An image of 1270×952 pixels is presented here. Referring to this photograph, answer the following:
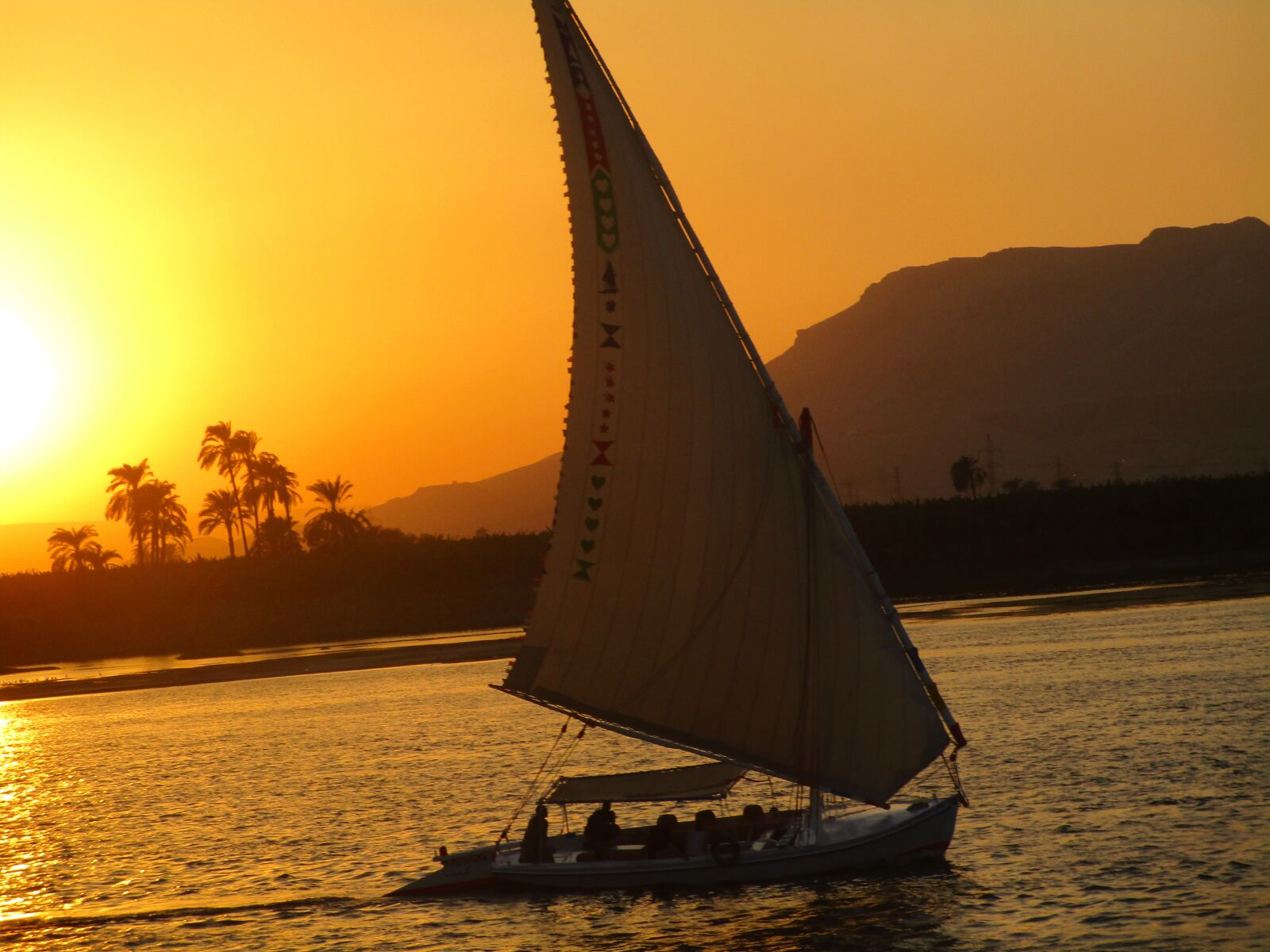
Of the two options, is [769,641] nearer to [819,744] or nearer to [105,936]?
[819,744]

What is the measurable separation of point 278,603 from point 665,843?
9149cm

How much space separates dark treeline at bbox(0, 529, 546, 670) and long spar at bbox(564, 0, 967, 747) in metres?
79.4

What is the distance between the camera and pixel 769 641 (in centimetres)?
2608

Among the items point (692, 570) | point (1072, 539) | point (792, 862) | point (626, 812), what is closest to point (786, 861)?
point (792, 862)

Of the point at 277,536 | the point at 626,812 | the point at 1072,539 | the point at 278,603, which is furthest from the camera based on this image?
the point at 277,536

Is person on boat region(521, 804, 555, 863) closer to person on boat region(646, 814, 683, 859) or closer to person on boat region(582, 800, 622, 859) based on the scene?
person on boat region(582, 800, 622, 859)

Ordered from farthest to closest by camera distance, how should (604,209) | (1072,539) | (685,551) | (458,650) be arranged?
(1072,539)
(458,650)
(685,551)
(604,209)

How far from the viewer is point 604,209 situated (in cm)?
2466

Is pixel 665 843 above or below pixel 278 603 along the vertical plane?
below

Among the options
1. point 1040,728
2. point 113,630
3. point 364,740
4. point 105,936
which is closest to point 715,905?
point 105,936

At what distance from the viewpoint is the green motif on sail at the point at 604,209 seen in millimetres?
24453

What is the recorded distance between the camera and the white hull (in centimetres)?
2641

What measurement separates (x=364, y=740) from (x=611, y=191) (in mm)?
35092

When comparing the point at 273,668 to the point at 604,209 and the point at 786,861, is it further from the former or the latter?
the point at 604,209
